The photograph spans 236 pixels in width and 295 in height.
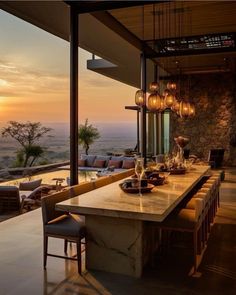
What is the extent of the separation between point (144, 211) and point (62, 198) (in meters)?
1.26

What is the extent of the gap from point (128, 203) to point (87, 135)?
11.9 m

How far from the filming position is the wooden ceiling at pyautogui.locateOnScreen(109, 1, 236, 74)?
5762mm

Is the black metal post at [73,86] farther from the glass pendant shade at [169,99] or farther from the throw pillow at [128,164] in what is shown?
the throw pillow at [128,164]

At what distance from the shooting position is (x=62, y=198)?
387cm

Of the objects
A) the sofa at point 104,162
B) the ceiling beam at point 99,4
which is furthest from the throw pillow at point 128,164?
the ceiling beam at point 99,4

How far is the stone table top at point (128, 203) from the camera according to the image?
9.68 feet

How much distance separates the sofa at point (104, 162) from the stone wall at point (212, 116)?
3265 millimetres

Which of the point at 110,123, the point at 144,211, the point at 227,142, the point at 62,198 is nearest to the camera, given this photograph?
the point at 144,211

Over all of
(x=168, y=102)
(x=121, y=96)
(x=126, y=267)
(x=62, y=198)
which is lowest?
(x=126, y=267)

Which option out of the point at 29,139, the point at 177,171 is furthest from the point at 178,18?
the point at 29,139

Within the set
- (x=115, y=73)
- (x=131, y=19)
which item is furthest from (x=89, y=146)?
(x=131, y=19)

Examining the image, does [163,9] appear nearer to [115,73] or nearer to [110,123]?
[115,73]

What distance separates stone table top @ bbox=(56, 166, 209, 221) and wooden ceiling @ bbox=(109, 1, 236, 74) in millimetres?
3133

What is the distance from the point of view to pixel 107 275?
11.3 ft
